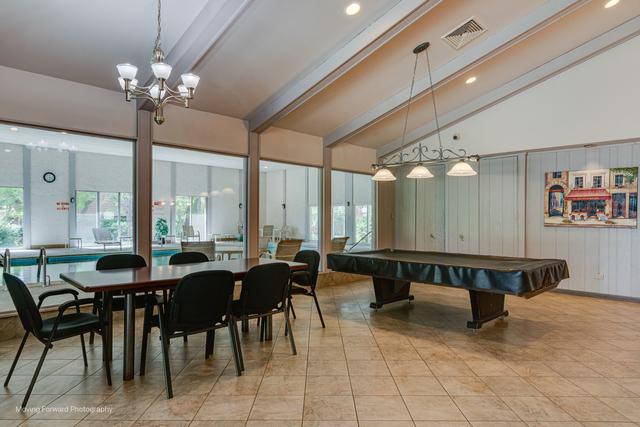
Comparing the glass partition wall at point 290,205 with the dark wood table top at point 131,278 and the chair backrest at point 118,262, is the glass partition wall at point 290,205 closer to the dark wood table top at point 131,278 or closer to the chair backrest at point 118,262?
the chair backrest at point 118,262

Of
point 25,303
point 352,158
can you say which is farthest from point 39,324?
point 352,158

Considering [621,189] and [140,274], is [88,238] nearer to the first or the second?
[140,274]

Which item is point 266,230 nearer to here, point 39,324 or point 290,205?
point 290,205

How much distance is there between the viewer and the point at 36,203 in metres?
7.30

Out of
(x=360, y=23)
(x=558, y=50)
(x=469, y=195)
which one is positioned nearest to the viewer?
(x=360, y=23)

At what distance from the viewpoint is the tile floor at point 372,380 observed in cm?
239

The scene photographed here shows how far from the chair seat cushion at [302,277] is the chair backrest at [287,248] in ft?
6.44

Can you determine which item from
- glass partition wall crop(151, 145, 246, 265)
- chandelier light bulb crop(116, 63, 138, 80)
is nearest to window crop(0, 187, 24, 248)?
glass partition wall crop(151, 145, 246, 265)

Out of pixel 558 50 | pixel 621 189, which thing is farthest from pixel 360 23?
pixel 621 189

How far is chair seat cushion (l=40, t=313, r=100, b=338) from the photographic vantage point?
8.69 feet

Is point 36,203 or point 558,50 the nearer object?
point 558,50

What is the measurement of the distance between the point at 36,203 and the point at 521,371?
864 cm

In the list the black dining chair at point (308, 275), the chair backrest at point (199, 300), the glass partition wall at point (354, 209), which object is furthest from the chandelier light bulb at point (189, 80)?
the glass partition wall at point (354, 209)

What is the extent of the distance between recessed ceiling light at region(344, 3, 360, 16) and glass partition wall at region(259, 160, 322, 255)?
13.9 feet
